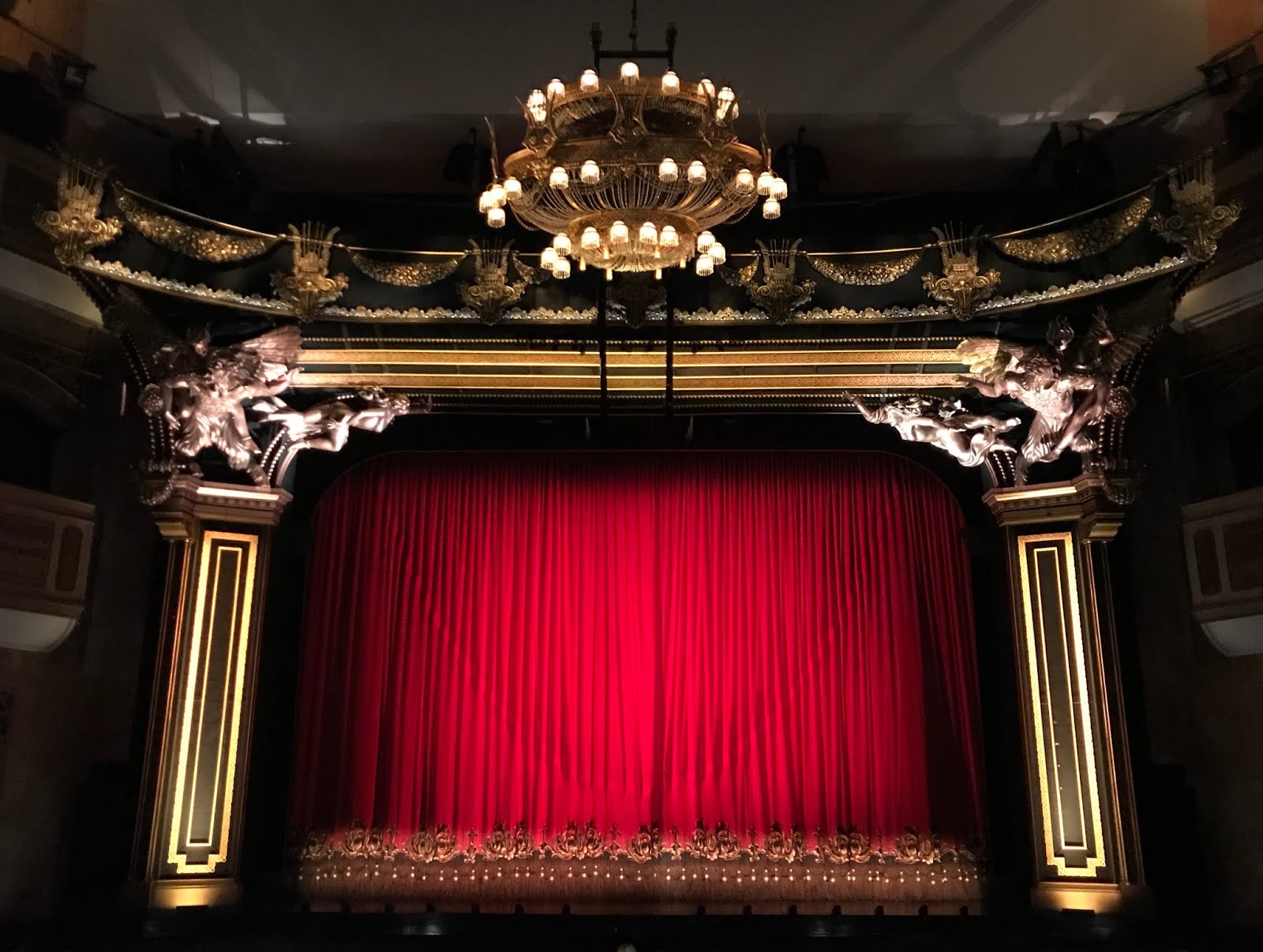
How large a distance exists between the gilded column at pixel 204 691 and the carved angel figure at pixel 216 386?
26 cm

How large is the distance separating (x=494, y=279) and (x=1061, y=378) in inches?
135

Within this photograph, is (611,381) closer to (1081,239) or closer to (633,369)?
(633,369)

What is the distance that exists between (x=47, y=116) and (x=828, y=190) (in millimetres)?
5432

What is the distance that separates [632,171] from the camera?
4.37 metres

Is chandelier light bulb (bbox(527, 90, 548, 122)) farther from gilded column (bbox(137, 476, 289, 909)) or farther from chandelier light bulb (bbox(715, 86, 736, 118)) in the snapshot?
gilded column (bbox(137, 476, 289, 909))

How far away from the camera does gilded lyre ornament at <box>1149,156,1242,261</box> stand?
19.2 feet

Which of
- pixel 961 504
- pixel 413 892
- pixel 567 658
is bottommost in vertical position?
pixel 413 892

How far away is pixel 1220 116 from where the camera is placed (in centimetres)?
716

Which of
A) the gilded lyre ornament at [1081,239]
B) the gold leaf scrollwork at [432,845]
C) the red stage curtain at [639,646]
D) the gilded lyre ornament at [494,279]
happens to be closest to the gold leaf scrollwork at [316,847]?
the red stage curtain at [639,646]

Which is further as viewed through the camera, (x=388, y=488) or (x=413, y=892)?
(x=388, y=488)

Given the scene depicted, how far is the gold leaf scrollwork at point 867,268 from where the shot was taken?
21.2ft

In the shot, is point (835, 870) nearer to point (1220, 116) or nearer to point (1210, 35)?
point (1220, 116)

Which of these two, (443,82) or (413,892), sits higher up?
(443,82)

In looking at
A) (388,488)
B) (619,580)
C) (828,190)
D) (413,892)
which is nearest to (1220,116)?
(828,190)
